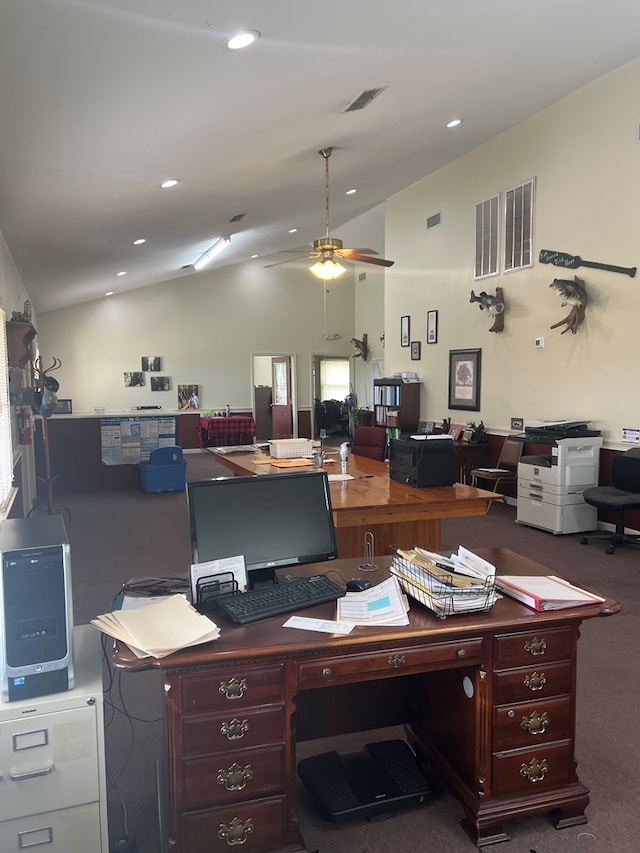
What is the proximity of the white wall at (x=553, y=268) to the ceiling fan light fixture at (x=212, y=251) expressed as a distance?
2.86 m

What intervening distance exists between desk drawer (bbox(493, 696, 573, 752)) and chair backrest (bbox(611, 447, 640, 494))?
3.63 m

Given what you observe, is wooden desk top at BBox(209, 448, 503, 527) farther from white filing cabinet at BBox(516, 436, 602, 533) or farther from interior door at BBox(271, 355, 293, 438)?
interior door at BBox(271, 355, 293, 438)

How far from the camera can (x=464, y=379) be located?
784cm

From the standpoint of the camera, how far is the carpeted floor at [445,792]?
1938mm

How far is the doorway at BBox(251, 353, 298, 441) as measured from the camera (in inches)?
527

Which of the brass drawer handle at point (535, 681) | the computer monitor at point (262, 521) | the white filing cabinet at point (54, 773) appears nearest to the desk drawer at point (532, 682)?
the brass drawer handle at point (535, 681)

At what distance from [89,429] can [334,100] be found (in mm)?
5298

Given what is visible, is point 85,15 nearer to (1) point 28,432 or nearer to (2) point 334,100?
(2) point 334,100

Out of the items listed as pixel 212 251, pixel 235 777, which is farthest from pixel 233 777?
pixel 212 251

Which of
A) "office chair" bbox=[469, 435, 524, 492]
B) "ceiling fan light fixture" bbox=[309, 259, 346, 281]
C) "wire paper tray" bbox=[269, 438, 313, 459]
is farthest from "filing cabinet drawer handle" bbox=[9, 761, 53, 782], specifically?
"office chair" bbox=[469, 435, 524, 492]

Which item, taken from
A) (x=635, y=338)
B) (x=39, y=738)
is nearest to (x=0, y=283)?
(x=39, y=738)

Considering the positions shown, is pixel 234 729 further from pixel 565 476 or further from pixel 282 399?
pixel 282 399

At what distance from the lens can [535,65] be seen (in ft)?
16.0

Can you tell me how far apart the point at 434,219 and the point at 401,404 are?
103 inches
